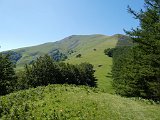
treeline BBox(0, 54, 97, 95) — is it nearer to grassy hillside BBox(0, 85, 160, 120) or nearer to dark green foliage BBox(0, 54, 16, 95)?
dark green foliage BBox(0, 54, 16, 95)

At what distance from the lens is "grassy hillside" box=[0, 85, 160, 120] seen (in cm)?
2088

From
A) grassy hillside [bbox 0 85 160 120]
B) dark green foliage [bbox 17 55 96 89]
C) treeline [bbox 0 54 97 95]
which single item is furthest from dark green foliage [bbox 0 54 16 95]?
grassy hillside [bbox 0 85 160 120]

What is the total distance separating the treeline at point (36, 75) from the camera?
249 feet

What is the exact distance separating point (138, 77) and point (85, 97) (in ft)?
85.5

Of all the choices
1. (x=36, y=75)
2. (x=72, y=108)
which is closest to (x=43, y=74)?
(x=36, y=75)

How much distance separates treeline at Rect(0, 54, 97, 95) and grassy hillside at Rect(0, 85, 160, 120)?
4878 cm

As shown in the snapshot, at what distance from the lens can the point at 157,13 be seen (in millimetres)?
36062

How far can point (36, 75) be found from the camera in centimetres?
10594

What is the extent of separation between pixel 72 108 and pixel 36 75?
279 ft

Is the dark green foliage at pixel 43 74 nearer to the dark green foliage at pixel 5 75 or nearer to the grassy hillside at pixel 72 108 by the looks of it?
the dark green foliage at pixel 5 75

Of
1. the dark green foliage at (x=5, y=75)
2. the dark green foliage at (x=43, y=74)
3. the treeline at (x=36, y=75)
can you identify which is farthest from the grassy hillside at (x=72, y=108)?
the dark green foliage at (x=43, y=74)

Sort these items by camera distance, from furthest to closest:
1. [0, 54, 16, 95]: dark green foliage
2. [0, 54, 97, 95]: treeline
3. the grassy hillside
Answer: [0, 54, 97, 95]: treeline
[0, 54, 16, 95]: dark green foliage
the grassy hillside

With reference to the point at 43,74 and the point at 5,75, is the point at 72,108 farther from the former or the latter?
the point at 43,74

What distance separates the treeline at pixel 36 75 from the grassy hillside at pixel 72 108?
1920 inches
